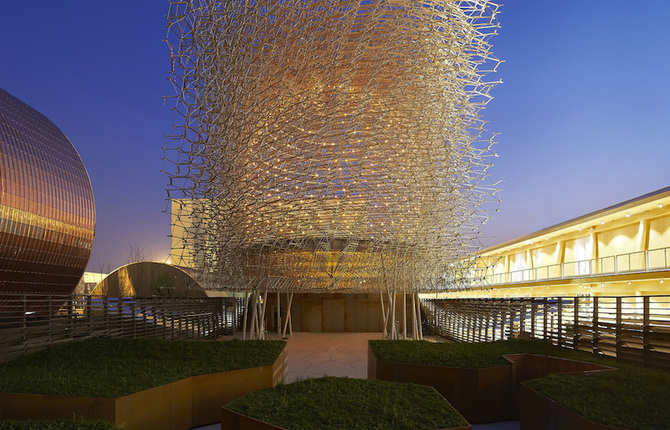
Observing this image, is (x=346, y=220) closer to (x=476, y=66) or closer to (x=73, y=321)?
(x=476, y=66)

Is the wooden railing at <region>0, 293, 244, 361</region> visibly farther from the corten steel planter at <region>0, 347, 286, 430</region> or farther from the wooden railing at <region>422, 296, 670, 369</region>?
the wooden railing at <region>422, 296, 670, 369</region>

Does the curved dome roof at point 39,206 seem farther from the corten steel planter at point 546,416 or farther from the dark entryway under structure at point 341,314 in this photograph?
the corten steel planter at point 546,416

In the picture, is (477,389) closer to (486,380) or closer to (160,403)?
(486,380)

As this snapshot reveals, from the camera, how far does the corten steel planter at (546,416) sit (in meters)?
5.91

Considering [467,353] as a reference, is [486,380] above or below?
below

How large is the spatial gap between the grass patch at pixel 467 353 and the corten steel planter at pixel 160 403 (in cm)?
278

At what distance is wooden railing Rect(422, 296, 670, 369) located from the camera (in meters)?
9.50

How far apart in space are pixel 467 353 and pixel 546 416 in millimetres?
4106

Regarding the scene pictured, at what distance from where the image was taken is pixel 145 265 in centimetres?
3256

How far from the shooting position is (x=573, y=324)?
12406mm

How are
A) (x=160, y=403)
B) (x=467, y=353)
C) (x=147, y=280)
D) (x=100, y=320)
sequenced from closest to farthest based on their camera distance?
(x=160, y=403), (x=467, y=353), (x=100, y=320), (x=147, y=280)

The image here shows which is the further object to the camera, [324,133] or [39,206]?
[39,206]

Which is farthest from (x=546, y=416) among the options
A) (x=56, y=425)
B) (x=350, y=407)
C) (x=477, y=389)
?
(x=56, y=425)

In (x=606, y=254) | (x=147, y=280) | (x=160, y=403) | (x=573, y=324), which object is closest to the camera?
(x=160, y=403)
